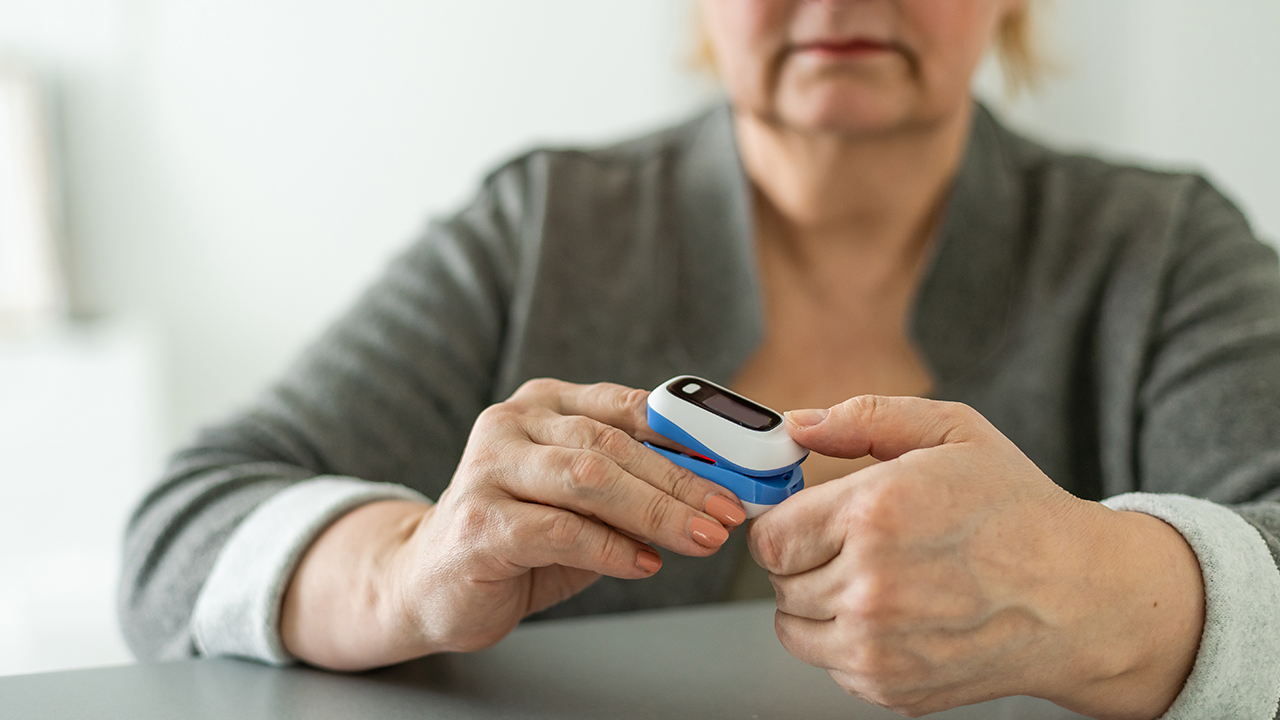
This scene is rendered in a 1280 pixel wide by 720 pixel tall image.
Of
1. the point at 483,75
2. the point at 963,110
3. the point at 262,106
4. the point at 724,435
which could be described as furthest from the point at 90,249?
the point at 724,435

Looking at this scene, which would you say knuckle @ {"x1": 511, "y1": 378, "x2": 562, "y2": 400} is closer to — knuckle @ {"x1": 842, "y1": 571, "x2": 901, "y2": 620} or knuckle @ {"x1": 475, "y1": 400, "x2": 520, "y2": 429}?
knuckle @ {"x1": 475, "y1": 400, "x2": 520, "y2": 429}

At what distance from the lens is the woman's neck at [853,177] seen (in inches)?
33.1

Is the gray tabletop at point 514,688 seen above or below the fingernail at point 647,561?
below

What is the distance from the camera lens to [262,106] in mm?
2244

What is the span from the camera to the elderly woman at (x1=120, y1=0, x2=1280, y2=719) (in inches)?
17.4

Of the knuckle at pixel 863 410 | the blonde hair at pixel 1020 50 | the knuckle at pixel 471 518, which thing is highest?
the blonde hair at pixel 1020 50

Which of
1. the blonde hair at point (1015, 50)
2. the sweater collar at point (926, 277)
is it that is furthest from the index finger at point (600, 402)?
the blonde hair at point (1015, 50)

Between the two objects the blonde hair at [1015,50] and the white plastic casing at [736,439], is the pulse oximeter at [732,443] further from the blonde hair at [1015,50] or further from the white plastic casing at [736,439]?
the blonde hair at [1015,50]

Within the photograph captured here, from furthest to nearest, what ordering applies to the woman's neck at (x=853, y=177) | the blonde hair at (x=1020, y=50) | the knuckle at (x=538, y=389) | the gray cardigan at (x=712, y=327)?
1. the blonde hair at (x=1020, y=50)
2. the woman's neck at (x=853, y=177)
3. the gray cardigan at (x=712, y=327)
4. the knuckle at (x=538, y=389)

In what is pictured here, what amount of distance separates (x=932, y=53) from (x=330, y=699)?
63cm

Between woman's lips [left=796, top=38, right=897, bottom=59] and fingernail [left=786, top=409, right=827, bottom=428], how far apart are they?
0.39 metres

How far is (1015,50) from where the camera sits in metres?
1.05

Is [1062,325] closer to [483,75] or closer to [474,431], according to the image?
[474,431]

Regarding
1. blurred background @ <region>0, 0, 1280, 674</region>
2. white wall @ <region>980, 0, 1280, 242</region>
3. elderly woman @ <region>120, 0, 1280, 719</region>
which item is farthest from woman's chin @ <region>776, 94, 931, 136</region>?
blurred background @ <region>0, 0, 1280, 674</region>
